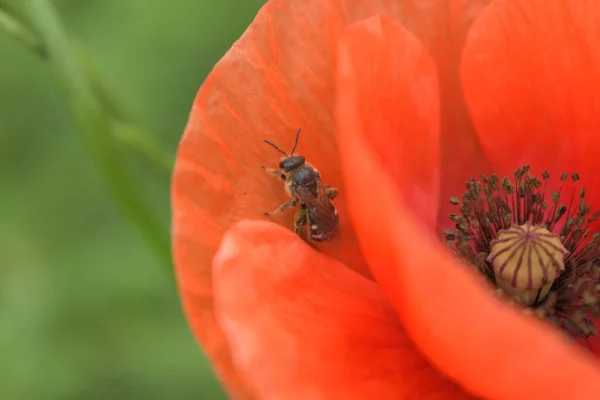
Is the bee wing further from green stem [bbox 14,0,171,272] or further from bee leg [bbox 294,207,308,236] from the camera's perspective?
green stem [bbox 14,0,171,272]

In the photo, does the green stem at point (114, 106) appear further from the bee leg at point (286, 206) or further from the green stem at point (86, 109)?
the bee leg at point (286, 206)

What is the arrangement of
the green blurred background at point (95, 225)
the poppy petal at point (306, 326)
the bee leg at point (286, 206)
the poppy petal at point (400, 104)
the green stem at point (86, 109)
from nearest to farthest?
the poppy petal at point (306, 326) → the poppy petal at point (400, 104) → the bee leg at point (286, 206) → the green stem at point (86, 109) → the green blurred background at point (95, 225)

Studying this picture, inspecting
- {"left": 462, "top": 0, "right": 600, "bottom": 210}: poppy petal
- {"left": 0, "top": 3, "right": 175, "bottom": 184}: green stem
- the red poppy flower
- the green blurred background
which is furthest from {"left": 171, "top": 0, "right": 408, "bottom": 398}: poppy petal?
the green blurred background

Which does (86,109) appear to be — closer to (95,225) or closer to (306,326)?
(306,326)

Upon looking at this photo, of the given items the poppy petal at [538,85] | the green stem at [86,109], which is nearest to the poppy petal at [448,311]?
the poppy petal at [538,85]

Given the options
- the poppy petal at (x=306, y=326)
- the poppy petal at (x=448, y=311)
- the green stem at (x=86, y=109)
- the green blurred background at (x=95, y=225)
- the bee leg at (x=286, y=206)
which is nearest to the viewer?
the poppy petal at (x=448, y=311)

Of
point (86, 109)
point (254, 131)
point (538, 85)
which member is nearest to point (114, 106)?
point (86, 109)

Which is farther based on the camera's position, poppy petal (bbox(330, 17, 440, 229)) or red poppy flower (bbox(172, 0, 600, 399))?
poppy petal (bbox(330, 17, 440, 229))
